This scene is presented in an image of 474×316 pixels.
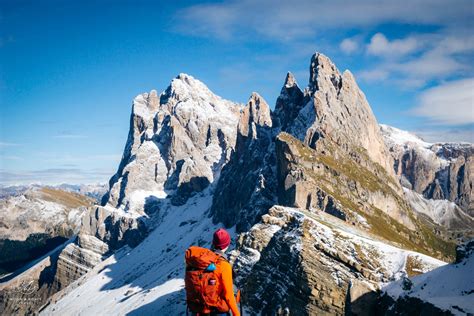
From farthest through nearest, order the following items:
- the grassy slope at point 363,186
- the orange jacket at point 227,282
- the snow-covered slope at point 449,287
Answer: the grassy slope at point 363,186 < the snow-covered slope at point 449,287 < the orange jacket at point 227,282

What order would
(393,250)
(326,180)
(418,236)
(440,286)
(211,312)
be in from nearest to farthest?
(211,312) < (440,286) < (393,250) < (326,180) < (418,236)

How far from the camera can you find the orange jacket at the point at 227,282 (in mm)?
11156

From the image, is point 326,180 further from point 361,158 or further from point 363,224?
point 361,158

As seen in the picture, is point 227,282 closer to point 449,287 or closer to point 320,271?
point 449,287

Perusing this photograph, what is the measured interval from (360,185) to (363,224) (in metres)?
40.4

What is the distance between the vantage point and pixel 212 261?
37.8 ft

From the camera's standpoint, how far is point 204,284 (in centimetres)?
1144

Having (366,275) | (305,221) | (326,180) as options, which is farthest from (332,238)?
(326,180)

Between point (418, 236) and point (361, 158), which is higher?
point (361, 158)

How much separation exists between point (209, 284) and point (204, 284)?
0.46 feet

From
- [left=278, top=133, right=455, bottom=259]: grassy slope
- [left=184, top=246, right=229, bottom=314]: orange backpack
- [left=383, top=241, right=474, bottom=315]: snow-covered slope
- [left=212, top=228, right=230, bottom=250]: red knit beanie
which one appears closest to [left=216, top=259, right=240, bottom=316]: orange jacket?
[left=184, top=246, right=229, bottom=314]: orange backpack

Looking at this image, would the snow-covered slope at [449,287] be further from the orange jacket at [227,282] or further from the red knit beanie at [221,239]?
the red knit beanie at [221,239]

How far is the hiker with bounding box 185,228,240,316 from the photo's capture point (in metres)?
11.4

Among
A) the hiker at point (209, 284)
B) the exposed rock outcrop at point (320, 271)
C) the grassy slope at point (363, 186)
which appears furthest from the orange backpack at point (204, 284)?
the grassy slope at point (363, 186)
